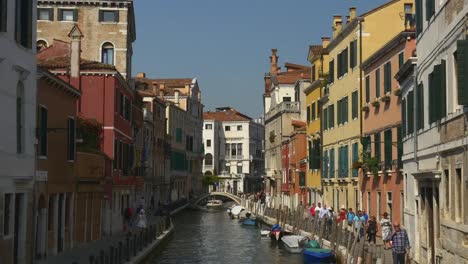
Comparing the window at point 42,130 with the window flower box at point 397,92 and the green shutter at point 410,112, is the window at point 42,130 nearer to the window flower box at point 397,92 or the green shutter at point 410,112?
the green shutter at point 410,112

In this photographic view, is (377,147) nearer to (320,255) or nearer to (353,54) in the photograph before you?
(320,255)

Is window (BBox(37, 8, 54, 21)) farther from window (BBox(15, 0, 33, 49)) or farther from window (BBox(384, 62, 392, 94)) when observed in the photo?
window (BBox(15, 0, 33, 49))

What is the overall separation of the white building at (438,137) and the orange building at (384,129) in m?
4.93

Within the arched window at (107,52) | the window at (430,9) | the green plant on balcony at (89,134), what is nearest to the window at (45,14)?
the arched window at (107,52)

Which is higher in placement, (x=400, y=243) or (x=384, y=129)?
(x=384, y=129)

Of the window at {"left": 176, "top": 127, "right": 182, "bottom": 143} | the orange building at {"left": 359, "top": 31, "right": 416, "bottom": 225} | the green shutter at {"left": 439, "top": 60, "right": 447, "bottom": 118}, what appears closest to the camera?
the green shutter at {"left": 439, "top": 60, "right": 447, "bottom": 118}

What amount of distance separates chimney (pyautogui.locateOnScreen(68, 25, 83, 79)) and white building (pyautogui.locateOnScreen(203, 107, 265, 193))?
259 ft

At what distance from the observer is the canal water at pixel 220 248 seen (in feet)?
95.8

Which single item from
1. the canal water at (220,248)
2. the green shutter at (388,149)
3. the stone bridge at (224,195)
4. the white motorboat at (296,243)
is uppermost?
the green shutter at (388,149)

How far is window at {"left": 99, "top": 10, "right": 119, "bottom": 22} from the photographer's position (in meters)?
47.4

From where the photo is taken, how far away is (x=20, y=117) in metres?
18.0

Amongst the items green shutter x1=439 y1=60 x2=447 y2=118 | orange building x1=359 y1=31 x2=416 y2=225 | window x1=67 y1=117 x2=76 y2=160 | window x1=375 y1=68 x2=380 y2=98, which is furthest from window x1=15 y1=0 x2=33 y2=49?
window x1=375 y1=68 x2=380 y2=98

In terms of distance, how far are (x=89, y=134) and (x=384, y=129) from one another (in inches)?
418

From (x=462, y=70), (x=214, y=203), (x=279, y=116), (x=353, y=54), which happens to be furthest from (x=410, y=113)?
(x=214, y=203)
